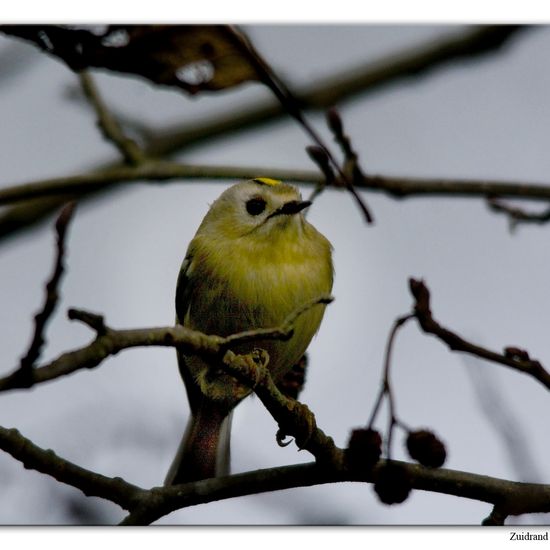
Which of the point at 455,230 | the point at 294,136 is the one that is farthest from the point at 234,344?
the point at 294,136

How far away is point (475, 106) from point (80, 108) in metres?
0.83

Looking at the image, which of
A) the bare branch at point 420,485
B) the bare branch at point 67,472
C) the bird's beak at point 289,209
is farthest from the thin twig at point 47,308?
the bird's beak at point 289,209

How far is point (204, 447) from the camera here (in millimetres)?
1664

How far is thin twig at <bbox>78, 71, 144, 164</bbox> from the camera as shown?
5.35ft

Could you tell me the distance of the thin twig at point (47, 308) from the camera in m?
0.77

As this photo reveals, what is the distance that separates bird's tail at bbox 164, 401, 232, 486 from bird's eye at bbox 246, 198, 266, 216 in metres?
0.40

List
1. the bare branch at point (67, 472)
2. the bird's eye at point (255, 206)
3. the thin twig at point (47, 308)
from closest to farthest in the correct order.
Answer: the thin twig at point (47, 308) < the bare branch at point (67, 472) < the bird's eye at point (255, 206)

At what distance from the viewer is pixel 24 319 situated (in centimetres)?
162

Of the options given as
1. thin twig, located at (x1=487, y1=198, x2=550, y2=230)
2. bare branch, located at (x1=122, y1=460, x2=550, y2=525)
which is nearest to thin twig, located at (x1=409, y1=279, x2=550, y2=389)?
bare branch, located at (x1=122, y1=460, x2=550, y2=525)

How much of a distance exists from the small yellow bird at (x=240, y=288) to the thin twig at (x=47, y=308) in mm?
612

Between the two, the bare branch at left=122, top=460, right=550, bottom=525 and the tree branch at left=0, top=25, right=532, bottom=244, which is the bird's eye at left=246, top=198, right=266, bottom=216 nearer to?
the tree branch at left=0, top=25, right=532, bottom=244

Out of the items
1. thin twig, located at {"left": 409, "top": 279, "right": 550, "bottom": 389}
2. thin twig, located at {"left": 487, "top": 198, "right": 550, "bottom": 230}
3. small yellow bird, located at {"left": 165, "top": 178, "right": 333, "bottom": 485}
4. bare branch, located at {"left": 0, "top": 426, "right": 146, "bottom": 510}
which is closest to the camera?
thin twig, located at {"left": 409, "top": 279, "right": 550, "bottom": 389}

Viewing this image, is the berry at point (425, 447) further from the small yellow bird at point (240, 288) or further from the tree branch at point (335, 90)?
the tree branch at point (335, 90)

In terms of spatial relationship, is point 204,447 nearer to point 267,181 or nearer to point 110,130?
point 267,181
